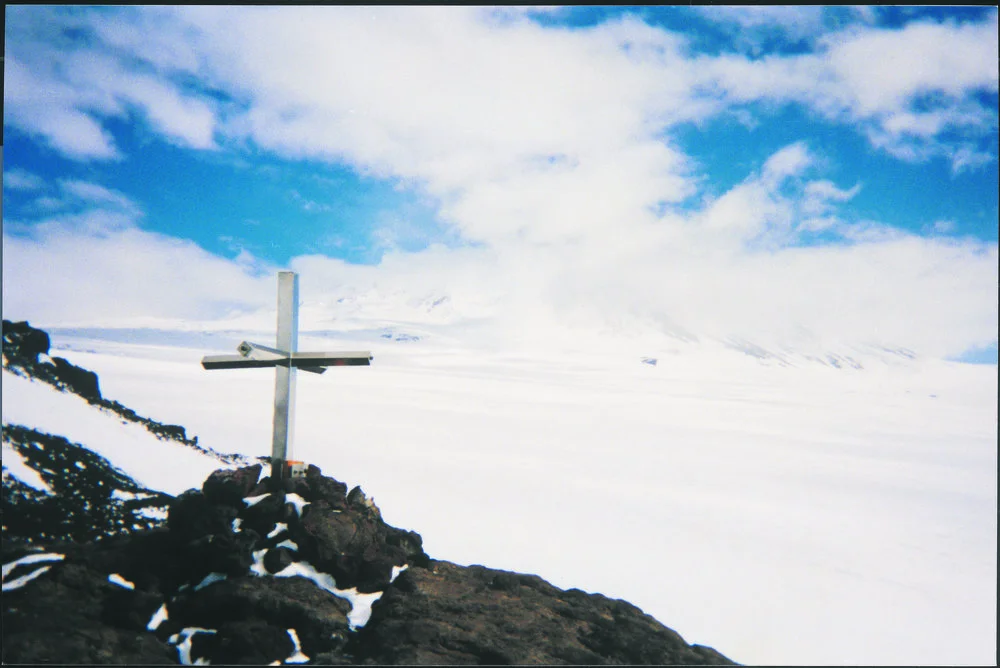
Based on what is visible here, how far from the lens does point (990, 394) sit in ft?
19.4

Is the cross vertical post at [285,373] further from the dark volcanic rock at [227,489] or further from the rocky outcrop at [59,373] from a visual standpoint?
the rocky outcrop at [59,373]

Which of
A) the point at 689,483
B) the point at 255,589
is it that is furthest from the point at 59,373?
the point at 689,483

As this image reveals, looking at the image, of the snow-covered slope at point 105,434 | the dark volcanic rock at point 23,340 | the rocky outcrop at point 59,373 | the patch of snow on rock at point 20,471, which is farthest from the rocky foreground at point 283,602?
the dark volcanic rock at point 23,340

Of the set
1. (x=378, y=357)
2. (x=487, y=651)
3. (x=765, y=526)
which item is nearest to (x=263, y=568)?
(x=487, y=651)

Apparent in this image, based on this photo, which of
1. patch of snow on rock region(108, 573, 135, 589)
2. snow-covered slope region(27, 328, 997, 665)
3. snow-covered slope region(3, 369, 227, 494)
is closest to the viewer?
patch of snow on rock region(108, 573, 135, 589)

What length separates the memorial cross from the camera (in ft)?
14.3

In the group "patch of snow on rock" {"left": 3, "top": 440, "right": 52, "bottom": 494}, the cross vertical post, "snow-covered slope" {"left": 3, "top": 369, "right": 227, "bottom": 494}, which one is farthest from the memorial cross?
"patch of snow on rock" {"left": 3, "top": 440, "right": 52, "bottom": 494}

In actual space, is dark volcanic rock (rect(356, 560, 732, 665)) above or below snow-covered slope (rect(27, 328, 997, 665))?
below

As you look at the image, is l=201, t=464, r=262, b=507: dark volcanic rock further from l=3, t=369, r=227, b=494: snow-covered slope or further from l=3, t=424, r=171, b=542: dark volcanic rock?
l=3, t=369, r=227, b=494: snow-covered slope

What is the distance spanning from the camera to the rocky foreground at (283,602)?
3184mm

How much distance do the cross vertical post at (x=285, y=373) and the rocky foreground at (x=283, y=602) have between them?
36 cm

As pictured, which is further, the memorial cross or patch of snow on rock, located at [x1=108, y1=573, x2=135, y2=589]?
the memorial cross

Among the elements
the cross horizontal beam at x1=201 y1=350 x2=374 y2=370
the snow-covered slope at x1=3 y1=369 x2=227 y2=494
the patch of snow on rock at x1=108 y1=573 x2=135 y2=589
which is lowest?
the patch of snow on rock at x1=108 y1=573 x2=135 y2=589

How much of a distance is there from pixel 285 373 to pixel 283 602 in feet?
6.07
